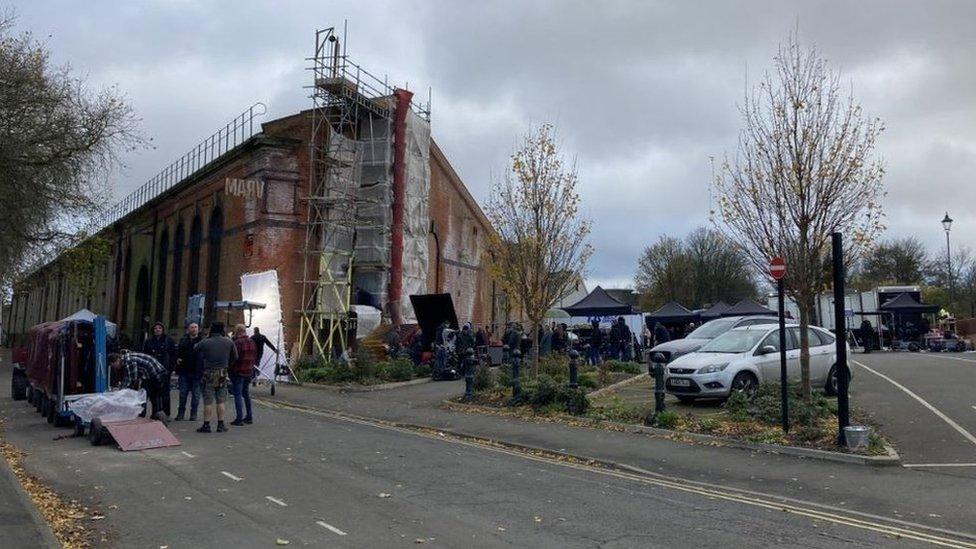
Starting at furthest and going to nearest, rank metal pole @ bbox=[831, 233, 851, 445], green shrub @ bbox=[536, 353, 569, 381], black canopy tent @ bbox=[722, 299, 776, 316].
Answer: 1. black canopy tent @ bbox=[722, 299, 776, 316]
2. green shrub @ bbox=[536, 353, 569, 381]
3. metal pole @ bbox=[831, 233, 851, 445]

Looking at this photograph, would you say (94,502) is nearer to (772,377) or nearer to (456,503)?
(456,503)

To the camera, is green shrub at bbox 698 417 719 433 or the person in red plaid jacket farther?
the person in red plaid jacket

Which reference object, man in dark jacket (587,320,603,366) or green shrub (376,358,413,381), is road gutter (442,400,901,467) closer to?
green shrub (376,358,413,381)

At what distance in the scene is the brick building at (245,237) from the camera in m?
30.8

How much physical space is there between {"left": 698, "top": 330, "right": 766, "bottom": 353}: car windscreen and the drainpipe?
694 inches

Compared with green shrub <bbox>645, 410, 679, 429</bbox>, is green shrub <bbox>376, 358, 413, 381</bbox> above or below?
above

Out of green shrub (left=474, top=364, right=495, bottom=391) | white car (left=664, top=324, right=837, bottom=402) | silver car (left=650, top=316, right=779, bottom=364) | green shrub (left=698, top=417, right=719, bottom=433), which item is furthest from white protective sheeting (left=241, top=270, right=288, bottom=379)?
green shrub (left=698, top=417, right=719, bottom=433)

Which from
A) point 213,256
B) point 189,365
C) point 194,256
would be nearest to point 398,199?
point 213,256

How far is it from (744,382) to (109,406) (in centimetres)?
1113

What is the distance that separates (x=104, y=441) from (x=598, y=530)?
8.25m

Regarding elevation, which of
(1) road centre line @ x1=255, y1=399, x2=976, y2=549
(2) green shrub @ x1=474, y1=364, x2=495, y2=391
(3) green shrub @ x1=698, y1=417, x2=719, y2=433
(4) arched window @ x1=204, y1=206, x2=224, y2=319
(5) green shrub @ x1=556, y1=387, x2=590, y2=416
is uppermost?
(4) arched window @ x1=204, y1=206, x2=224, y2=319

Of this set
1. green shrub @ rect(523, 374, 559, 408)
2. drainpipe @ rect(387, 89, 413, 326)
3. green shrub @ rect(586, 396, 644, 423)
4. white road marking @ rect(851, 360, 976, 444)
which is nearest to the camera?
white road marking @ rect(851, 360, 976, 444)

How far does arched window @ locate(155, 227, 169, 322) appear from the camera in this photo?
43500mm

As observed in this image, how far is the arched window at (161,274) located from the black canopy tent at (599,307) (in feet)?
77.5
